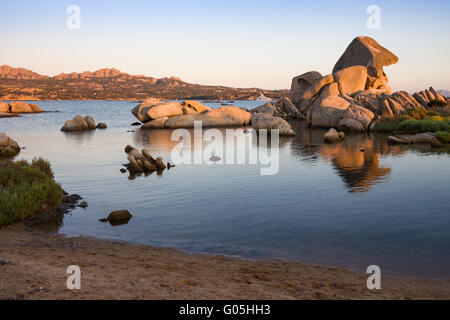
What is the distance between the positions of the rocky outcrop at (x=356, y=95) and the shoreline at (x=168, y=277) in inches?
1424

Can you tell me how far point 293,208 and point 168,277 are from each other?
7.61m

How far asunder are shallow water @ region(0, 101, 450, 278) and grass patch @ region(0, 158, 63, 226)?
3.71 ft

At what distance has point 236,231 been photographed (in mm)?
12102

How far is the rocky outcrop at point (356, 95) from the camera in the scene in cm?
4494

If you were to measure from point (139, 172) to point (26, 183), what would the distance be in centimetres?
803

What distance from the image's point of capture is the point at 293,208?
14562 millimetres

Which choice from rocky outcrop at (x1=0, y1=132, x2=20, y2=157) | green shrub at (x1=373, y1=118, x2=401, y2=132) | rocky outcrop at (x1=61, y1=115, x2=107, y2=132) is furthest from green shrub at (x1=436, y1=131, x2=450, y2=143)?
rocky outcrop at (x1=61, y1=115, x2=107, y2=132)

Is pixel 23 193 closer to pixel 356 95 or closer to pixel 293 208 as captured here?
pixel 293 208

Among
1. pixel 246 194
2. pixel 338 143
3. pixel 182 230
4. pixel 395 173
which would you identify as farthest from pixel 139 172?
pixel 338 143

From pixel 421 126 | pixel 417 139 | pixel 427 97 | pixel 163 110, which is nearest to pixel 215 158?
pixel 417 139

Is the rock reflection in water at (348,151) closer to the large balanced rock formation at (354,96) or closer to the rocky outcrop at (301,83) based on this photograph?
the large balanced rock formation at (354,96)

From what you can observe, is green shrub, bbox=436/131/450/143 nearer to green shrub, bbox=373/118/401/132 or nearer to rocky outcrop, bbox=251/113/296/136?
green shrub, bbox=373/118/401/132

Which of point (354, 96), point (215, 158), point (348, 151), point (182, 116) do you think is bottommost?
point (215, 158)

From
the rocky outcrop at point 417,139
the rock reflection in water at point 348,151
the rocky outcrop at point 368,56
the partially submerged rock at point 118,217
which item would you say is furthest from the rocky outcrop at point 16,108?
the partially submerged rock at point 118,217
